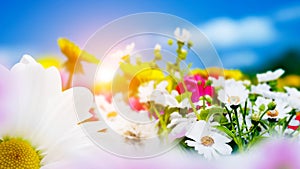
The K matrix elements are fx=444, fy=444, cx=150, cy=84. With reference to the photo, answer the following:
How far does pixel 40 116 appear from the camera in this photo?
330 mm

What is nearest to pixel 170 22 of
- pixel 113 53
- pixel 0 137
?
pixel 113 53

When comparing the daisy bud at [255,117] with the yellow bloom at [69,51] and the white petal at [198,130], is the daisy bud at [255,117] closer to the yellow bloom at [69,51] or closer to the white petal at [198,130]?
the white petal at [198,130]

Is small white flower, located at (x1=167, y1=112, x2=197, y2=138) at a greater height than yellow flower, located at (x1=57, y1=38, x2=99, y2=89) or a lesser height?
lesser

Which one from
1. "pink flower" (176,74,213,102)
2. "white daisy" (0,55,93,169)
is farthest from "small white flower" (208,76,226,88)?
"white daisy" (0,55,93,169)

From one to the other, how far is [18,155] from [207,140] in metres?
0.14

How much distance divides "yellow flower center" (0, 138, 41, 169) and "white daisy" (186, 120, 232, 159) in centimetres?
12

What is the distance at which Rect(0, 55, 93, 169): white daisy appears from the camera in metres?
0.32

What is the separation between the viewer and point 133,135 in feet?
1.32

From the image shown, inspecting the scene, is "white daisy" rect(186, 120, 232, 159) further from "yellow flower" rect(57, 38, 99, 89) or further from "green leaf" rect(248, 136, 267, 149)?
"yellow flower" rect(57, 38, 99, 89)

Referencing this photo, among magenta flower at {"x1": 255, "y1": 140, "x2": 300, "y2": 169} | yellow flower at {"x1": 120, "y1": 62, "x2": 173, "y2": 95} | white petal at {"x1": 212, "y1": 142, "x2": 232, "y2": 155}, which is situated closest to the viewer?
magenta flower at {"x1": 255, "y1": 140, "x2": 300, "y2": 169}

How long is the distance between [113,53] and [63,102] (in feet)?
0.29

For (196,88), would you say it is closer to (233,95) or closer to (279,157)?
(233,95)

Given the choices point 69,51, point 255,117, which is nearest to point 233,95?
point 255,117

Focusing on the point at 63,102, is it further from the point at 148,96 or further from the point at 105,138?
the point at 148,96
